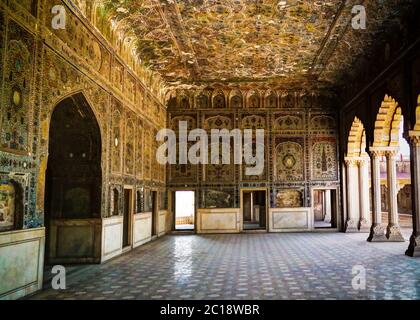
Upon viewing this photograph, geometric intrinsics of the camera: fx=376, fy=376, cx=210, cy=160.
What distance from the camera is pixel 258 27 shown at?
423 inches

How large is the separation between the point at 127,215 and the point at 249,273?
17.2ft

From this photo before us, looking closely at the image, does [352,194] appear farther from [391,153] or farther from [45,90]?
[45,90]

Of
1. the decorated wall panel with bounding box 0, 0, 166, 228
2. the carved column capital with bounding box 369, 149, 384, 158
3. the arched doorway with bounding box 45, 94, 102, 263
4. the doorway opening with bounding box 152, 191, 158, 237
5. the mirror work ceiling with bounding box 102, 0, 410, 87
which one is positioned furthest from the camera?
the doorway opening with bounding box 152, 191, 158, 237

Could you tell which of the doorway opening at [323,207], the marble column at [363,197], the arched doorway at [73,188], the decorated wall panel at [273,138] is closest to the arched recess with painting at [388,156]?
the marble column at [363,197]

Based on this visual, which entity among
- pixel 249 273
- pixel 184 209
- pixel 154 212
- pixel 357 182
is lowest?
pixel 249 273

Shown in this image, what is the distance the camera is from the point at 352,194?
16.1m

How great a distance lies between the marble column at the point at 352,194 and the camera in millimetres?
15969

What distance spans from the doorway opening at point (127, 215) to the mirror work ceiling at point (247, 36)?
15.3ft

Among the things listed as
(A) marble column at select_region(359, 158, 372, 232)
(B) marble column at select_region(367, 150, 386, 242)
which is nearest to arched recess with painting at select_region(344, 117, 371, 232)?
(A) marble column at select_region(359, 158, 372, 232)

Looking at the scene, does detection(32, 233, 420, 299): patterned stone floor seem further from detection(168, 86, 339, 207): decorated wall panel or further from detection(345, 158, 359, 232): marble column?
detection(168, 86, 339, 207): decorated wall panel

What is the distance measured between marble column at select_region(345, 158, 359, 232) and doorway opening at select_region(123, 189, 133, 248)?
369 inches

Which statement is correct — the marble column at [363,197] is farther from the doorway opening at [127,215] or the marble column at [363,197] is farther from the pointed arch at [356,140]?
the doorway opening at [127,215]

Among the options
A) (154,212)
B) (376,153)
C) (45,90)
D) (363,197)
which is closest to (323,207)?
(363,197)

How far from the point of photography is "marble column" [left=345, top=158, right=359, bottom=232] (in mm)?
15969
